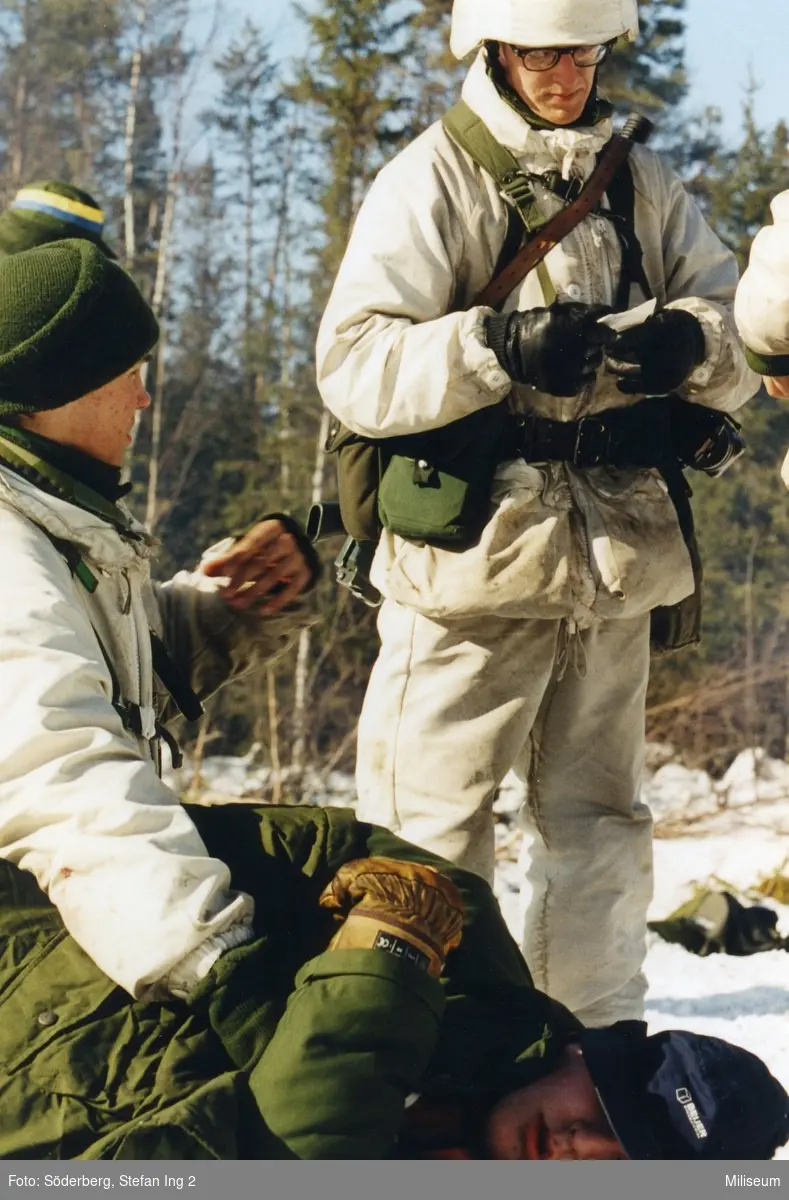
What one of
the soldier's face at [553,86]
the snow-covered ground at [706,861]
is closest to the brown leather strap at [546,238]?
the soldier's face at [553,86]

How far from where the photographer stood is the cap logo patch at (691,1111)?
→ 1880 mm

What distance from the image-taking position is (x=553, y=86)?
8.95ft

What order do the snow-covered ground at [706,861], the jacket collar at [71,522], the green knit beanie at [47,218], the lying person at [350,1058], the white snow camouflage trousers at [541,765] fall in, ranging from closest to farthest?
the lying person at [350,1058] → the jacket collar at [71,522] → the white snow camouflage trousers at [541,765] → the snow-covered ground at [706,861] → the green knit beanie at [47,218]

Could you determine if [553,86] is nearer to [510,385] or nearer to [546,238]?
[546,238]

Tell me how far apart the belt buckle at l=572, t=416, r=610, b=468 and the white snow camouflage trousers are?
1.11 feet

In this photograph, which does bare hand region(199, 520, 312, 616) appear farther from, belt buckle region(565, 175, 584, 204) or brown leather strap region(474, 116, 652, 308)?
belt buckle region(565, 175, 584, 204)

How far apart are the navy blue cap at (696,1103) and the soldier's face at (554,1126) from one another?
0.07ft

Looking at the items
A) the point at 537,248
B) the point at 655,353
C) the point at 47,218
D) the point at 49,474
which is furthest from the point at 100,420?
the point at 47,218

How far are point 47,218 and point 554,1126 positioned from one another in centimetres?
319

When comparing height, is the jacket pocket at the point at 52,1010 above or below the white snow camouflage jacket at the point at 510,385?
below

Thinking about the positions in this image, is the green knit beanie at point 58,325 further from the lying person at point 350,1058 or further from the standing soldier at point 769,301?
the standing soldier at point 769,301

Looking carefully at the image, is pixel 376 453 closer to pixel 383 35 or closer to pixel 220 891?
pixel 220 891

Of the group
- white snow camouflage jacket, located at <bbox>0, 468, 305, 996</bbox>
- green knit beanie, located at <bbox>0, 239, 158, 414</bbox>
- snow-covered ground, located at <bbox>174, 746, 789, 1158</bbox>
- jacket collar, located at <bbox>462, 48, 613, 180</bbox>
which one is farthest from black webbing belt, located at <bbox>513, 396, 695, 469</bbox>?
snow-covered ground, located at <bbox>174, 746, 789, 1158</bbox>
